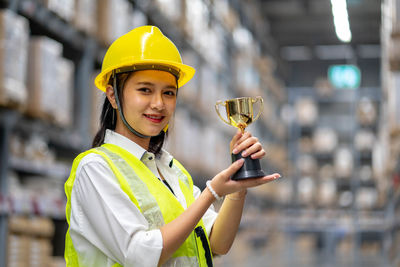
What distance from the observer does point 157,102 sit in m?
1.67

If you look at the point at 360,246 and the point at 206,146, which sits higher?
the point at 206,146

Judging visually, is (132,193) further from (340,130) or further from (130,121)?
(340,130)

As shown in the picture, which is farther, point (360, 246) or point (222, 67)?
point (360, 246)

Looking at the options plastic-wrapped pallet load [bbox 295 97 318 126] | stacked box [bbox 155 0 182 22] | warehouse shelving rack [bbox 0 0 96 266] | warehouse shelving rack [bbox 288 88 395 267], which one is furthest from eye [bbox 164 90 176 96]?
plastic-wrapped pallet load [bbox 295 97 318 126]

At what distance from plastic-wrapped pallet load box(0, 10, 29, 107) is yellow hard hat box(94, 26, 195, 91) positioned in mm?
1638

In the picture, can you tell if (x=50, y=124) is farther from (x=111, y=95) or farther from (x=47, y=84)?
(x=111, y=95)

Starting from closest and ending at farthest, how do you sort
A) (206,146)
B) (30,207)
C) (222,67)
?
(30,207) → (206,146) → (222,67)

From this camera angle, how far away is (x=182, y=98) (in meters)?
6.42

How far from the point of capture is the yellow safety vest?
158 cm

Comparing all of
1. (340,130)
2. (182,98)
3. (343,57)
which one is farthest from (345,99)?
(182,98)

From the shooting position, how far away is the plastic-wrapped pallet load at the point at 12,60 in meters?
3.26

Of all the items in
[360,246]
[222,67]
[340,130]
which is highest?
[222,67]

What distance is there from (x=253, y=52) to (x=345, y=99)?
390cm

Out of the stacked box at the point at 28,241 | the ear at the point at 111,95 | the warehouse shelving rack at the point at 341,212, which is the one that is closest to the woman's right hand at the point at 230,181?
the ear at the point at 111,95
